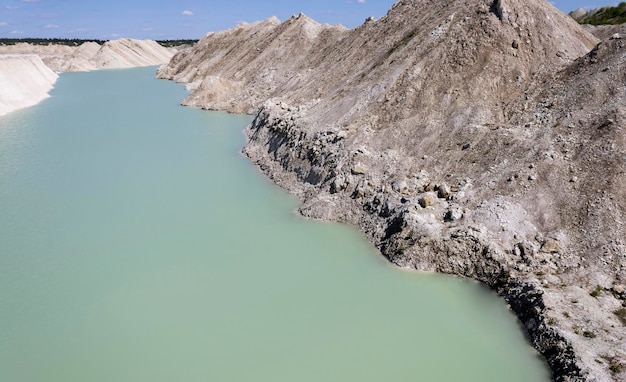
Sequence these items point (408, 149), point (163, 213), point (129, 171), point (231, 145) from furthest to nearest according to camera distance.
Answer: point (231, 145)
point (129, 171)
point (408, 149)
point (163, 213)

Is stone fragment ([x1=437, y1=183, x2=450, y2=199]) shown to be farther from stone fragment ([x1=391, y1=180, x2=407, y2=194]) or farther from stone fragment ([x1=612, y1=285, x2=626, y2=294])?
stone fragment ([x1=612, y1=285, x2=626, y2=294])

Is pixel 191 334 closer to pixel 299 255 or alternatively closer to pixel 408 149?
pixel 299 255

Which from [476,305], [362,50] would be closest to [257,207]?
[476,305]

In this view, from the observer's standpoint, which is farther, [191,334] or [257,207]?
[257,207]

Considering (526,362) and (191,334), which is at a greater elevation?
(526,362)

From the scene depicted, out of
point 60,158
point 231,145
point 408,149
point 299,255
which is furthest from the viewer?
point 231,145

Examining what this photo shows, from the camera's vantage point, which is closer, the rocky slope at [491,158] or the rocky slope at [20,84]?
the rocky slope at [491,158]

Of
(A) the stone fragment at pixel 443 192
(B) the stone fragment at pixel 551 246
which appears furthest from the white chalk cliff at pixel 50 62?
(B) the stone fragment at pixel 551 246

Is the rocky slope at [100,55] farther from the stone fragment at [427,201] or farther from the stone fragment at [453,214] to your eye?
the stone fragment at [453,214]
